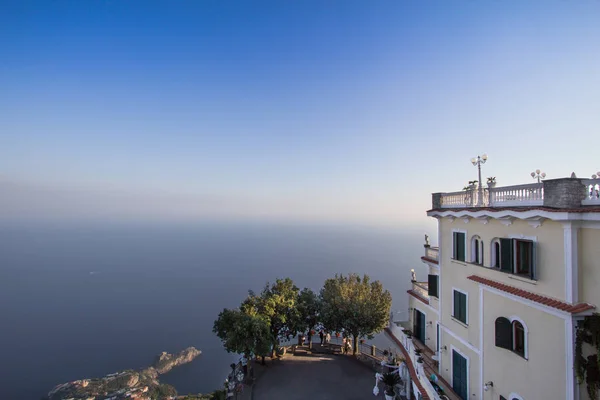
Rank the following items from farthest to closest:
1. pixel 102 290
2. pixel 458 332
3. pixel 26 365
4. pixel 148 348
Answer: pixel 102 290
pixel 148 348
pixel 26 365
pixel 458 332

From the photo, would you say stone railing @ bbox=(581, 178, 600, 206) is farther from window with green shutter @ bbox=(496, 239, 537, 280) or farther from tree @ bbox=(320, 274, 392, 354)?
tree @ bbox=(320, 274, 392, 354)

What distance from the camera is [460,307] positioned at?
540 inches

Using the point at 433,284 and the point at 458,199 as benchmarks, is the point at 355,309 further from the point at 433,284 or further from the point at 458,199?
the point at 458,199

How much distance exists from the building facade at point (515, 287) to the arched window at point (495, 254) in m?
0.03

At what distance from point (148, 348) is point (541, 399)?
347 feet

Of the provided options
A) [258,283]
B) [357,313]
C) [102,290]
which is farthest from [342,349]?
[102,290]

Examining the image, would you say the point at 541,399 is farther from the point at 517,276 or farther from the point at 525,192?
the point at 525,192

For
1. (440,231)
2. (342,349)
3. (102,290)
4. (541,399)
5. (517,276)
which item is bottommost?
(102,290)

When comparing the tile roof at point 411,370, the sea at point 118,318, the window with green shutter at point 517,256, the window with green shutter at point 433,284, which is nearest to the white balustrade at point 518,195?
the window with green shutter at point 517,256

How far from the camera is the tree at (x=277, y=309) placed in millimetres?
20906

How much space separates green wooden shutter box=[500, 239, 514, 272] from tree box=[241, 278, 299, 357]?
14.3 meters

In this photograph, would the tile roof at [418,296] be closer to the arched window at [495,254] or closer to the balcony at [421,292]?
the balcony at [421,292]

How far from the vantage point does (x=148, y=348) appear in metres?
92.1

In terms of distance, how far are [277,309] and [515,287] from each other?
599 inches
